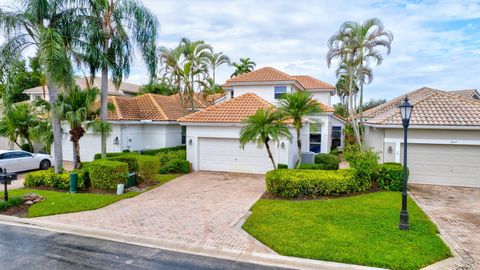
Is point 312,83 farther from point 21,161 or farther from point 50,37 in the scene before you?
point 21,161

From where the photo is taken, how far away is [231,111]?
734 inches

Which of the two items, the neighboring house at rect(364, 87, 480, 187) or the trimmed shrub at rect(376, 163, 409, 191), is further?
the neighboring house at rect(364, 87, 480, 187)

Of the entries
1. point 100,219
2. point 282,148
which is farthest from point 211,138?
point 100,219

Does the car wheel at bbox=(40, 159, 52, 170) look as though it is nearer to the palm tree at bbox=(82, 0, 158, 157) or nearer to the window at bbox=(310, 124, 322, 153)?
the palm tree at bbox=(82, 0, 158, 157)

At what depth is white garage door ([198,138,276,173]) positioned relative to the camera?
17.7 meters

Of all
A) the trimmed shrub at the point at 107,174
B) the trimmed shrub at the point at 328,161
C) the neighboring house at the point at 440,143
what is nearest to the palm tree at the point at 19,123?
the trimmed shrub at the point at 107,174

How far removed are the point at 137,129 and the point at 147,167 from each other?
890cm

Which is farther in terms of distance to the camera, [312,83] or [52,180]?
[312,83]

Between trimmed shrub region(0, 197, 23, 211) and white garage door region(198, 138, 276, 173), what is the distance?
31.2 ft

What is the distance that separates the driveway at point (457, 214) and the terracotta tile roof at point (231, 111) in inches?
377

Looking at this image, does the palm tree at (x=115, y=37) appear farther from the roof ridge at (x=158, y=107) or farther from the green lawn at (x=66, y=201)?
the roof ridge at (x=158, y=107)

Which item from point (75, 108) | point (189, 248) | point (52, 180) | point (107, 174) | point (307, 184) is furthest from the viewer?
point (75, 108)

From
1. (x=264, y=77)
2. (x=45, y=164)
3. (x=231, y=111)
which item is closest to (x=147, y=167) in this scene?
(x=231, y=111)

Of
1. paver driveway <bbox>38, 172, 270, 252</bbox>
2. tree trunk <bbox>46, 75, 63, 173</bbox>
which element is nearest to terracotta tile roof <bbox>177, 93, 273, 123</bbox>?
paver driveway <bbox>38, 172, 270, 252</bbox>
